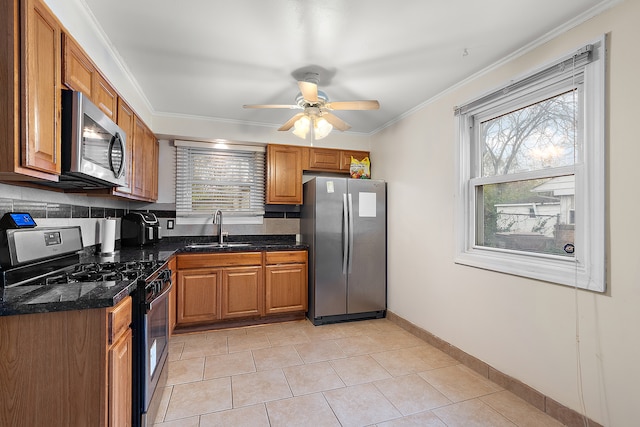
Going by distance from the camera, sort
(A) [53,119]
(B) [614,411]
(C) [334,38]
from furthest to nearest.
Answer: (C) [334,38] → (B) [614,411] → (A) [53,119]

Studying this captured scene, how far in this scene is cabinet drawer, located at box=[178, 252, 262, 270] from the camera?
3.08 m

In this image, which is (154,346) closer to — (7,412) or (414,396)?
(7,412)

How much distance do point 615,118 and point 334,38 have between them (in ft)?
5.38

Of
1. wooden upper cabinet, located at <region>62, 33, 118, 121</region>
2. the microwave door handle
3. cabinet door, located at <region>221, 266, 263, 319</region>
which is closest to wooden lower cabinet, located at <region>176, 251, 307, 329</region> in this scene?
cabinet door, located at <region>221, 266, 263, 319</region>

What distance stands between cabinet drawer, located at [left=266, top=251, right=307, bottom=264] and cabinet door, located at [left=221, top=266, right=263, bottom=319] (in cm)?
17

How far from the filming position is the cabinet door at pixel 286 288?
3347 millimetres

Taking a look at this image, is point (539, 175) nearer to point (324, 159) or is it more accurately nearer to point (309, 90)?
point (309, 90)

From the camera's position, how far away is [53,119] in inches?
53.1

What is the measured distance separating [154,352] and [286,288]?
5.81 ft

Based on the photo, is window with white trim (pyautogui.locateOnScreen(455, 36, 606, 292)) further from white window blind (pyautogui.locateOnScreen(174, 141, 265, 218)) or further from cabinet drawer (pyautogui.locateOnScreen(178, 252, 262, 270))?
white window blind (pyautogui.locateOnScreen(174, 141, 265, 218))

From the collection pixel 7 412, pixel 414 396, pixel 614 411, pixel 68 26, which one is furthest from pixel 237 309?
pixel 614 411

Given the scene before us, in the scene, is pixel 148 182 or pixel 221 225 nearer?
pixel 148 182

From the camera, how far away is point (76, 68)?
1.55 m

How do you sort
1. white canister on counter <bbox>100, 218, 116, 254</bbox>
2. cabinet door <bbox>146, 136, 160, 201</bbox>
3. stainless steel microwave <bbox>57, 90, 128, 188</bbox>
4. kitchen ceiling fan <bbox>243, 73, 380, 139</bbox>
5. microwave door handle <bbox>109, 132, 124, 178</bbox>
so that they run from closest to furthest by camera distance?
stainless steel microwave <bbox>57, 90, 128, 188</bbox> → microwave door handle <bbox>109, 132, 124, 178</bbox> → kitchen ceiling fan <bbox>243, 73, 380, 139</bbox> → white canister on counter <bbox>100, 218, 116, 254</bbox> → cabinet door <bbox>146, 136, 160, 201</bbox>
